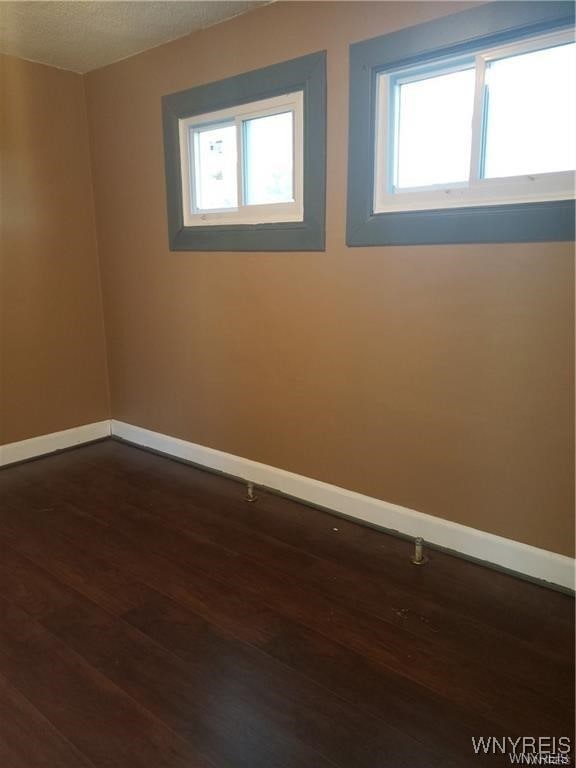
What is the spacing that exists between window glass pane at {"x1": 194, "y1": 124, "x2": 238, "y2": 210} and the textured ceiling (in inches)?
18.7

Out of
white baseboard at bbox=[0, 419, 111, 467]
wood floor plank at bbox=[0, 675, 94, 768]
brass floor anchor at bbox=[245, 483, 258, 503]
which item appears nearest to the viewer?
wood floor plank at bbox=[0, 675, 94, 768]

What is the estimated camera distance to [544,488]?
1.98 metres

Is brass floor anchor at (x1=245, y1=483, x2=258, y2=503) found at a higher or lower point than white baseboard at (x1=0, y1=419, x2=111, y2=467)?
lower

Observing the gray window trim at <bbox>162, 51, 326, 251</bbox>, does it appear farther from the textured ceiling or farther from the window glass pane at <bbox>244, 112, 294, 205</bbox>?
the textured ceiling

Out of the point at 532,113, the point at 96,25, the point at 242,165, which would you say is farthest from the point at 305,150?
the point at 96,25

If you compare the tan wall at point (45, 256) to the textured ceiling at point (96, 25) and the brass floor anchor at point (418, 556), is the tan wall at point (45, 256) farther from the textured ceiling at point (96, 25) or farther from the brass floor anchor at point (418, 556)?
the brass floor anchor at point (418, 556)

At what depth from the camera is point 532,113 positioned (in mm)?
1864

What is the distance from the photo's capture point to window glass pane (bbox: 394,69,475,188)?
2.01 meters

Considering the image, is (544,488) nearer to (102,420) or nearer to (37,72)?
(102,420)

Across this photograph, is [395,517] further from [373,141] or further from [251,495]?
[373,141]

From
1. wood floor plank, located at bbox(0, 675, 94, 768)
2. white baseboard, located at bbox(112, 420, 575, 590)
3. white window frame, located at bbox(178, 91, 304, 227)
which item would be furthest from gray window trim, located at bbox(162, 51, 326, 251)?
wood floor plank, located at bbox(0, 675, 94, 768)

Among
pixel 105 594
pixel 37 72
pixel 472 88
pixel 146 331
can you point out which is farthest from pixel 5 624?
pixel 37 72

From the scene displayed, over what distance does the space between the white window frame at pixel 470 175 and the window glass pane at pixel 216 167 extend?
865 millimetres

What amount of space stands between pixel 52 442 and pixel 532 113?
10.1 feet
